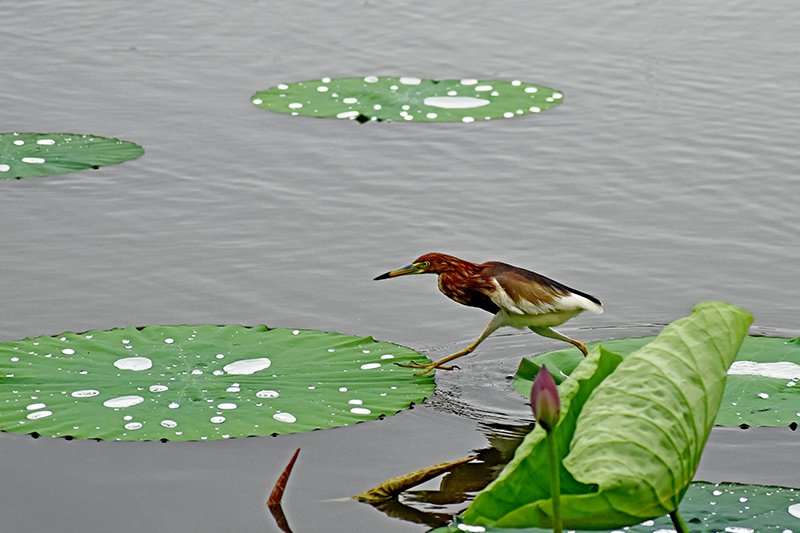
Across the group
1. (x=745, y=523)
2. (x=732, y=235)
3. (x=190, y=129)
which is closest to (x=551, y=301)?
(x=745, y=523)

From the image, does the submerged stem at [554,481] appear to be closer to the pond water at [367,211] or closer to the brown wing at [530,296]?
the pond water at [367,211]

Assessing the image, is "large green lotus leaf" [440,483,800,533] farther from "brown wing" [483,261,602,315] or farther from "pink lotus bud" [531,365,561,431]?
"brown wing" [483,261,602,315]

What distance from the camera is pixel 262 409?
4.06m

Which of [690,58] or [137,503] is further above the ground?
[690,58]

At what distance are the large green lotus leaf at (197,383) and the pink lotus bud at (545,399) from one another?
219cm

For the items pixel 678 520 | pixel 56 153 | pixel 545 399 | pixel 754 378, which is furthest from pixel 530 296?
pixel 56 153

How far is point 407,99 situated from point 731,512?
684 cm

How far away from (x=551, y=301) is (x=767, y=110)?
5.69 m

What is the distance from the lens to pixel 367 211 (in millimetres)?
7215

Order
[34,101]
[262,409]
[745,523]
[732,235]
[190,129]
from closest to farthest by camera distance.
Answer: [745,523]
[262,409]
[732,235]
[190,129]
[34,101]

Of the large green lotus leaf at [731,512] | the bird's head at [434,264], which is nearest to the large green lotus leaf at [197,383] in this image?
the bird's head at [434,264]

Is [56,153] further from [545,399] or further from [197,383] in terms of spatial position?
[545,399]

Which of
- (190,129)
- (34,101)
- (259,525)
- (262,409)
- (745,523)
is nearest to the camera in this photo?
(745,523)

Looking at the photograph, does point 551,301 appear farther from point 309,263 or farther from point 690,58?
point 690,58
